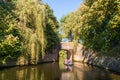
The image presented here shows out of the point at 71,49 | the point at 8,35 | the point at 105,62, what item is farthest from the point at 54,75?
the point at 71,49

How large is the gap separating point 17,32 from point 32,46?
2777 millimetres

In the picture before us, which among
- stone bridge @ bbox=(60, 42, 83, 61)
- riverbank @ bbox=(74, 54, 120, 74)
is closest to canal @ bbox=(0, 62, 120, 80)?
riverbank @ bbox=(74, 54, 120, 74)

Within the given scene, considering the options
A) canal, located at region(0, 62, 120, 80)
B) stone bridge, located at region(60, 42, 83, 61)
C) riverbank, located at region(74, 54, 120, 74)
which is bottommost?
canal, located at region(0, 62, 120, 80)

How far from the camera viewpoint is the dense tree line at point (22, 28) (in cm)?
2934

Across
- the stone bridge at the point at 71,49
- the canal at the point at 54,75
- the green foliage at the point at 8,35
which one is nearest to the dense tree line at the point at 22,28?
the green foliage at the point at 8,35

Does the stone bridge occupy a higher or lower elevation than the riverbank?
higher

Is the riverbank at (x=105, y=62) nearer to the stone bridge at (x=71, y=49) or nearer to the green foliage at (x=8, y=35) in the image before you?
the stone bridge at (x=71, y=49)

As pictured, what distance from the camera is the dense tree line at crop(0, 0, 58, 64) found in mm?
29344

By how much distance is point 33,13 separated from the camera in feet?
106

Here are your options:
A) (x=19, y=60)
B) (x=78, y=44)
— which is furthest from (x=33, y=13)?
(x=78, y=44)

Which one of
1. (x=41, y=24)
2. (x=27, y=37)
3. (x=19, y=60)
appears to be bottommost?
(x=19, y=60)

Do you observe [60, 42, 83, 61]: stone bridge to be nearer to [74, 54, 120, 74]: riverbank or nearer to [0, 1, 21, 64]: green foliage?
[74, 54, 120, 74]: riverbank

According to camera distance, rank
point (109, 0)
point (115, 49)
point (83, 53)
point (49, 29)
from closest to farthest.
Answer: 1. point (109, 0)
2. point (115, 49)
3. point (49, 29)
4. point (83, 53)

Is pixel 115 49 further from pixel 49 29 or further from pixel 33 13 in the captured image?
pixel 49 29
